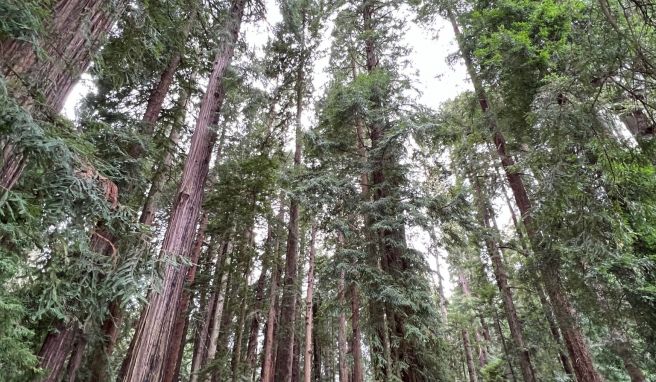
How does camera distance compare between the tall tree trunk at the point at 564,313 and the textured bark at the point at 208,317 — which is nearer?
the tall tree trunk at the point at 564,313

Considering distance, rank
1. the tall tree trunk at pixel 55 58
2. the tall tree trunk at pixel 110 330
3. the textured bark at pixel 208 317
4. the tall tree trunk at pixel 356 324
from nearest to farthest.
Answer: the tall tree trunk at pixel 55 58
the tall tree trunk at pixel 110 330
the tall tree trunk at pixel 356 324
the textured bark at pixel 208 317

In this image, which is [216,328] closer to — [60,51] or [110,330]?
[110,330]

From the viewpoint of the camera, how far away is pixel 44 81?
2.74m

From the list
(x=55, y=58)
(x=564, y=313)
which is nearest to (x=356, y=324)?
(x=564, y=313)

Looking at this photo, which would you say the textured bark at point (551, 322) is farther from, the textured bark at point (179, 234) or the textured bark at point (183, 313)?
the textured bark at point (183, 313)

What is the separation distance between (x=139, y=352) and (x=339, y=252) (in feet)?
13.8

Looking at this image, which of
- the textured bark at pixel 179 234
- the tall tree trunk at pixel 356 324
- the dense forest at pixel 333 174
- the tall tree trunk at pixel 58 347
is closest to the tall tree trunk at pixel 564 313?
the dense forest at pixel 333 174

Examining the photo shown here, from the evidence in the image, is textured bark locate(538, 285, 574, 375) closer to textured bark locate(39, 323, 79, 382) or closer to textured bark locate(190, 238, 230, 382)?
textured bark locate(190, 238, 230, 382)

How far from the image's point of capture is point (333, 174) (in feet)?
25.5

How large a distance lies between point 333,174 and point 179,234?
169 inches

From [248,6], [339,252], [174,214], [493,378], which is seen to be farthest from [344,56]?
[493,378]

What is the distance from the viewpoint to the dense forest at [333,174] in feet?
9.30

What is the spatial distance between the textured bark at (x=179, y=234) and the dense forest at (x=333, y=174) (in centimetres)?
2

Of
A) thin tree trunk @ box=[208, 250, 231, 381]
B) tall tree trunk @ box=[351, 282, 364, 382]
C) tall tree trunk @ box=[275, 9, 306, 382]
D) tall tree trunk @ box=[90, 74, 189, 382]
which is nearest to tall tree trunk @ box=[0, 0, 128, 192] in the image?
tall tree trunk @ box=[90, 74, 189, 382]
